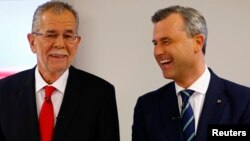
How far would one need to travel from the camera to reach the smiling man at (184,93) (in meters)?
1.91

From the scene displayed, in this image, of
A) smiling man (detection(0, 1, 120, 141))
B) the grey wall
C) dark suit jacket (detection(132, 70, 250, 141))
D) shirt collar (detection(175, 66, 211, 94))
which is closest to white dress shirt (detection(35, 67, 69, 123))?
smiling man (detection(0, 1, 120, 141))

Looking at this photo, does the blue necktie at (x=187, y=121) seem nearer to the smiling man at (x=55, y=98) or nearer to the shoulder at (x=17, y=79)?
the smiling man at (x=55, y=98)

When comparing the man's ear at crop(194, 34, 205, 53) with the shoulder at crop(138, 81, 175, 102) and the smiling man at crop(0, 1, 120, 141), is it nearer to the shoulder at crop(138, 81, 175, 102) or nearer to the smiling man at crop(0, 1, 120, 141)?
the shoulder at crop(138, 81, 175, 102)

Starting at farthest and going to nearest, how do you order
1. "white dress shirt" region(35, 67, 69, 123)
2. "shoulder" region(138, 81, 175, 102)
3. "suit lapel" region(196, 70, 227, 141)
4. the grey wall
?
the grey wall, "shoulder" region(138, 81, 175, 102), "white dress shirt" region(35, 67, 69, 123), "suit lapel" region(196, 70, 227, 141)

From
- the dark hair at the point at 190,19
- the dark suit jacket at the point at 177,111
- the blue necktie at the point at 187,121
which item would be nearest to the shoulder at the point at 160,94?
the dark suit jacket at the point at 177,111

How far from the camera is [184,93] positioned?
200cm

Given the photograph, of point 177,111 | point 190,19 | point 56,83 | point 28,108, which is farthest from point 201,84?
point 28,108

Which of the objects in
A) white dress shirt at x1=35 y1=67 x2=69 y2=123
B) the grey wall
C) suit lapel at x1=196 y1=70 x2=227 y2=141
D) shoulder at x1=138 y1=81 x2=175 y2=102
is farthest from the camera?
the grey wall

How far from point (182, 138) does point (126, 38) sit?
1.12 m

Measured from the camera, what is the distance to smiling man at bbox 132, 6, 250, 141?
1.91m

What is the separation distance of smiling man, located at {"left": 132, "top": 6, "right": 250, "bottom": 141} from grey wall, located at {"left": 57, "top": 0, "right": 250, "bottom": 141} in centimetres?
70

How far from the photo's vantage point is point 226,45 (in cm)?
276

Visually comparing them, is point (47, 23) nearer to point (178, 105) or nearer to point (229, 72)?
point (178, 105)

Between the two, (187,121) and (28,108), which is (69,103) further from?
(187,121)
